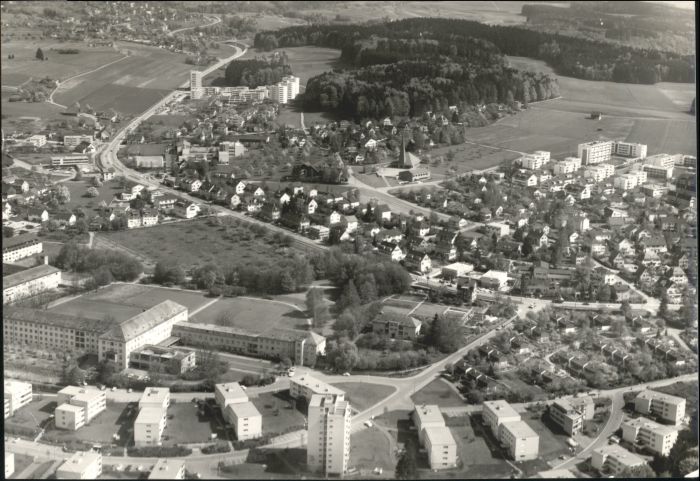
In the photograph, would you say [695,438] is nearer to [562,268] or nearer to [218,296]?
[562,268]

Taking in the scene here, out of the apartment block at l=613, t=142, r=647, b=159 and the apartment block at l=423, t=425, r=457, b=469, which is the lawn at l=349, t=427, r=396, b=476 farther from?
the apartment block at l=613, t=142, r=647, b=159

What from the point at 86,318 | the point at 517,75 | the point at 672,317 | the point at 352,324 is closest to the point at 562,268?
the point at 672,317

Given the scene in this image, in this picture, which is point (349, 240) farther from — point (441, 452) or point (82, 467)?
point (82, 467)

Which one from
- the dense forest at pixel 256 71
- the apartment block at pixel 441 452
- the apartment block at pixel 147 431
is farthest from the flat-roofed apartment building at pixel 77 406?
the dense forest at pixel 256 71

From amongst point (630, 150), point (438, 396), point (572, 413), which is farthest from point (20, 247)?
point (630, 150)

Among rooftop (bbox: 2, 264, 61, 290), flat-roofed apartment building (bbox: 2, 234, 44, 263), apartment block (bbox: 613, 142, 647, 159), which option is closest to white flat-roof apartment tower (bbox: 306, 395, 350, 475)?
rooftop (bbox: 2, 264, 61, 290)

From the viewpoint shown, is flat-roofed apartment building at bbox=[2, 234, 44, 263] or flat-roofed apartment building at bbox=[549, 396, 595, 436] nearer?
flat-roofed apartment building at bbox=[549, 396, 595, 436]

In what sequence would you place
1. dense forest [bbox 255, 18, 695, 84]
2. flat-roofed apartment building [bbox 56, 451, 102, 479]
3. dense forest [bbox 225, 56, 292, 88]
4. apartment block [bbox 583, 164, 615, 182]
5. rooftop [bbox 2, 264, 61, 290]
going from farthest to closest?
dense forest [bbox 225, 56, 292, 88] < dense forest [bbox 255, 18, 695, 84] < apartment block [bbox 583, 164, 615, 182] < rooftop [bbox 2, 264, 61, 290] < flat-roofed apartment building [bbox 56, 451, 102, 479]
